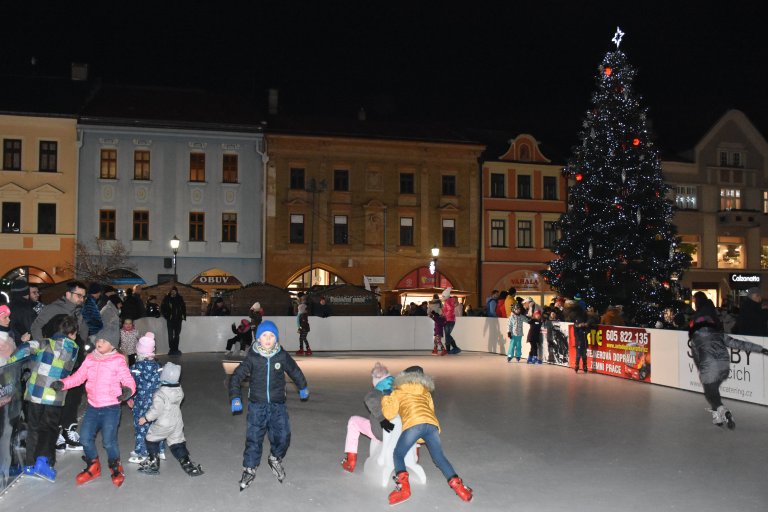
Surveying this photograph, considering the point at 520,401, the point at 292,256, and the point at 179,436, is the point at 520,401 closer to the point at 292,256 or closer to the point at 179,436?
the point at 179,436

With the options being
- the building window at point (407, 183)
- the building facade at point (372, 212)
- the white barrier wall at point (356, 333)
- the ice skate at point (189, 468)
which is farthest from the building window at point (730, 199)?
the ice skate at point (189, 468)

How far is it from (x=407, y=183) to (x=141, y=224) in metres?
14.1

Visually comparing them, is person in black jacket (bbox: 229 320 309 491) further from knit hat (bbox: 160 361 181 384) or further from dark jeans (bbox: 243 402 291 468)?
knit hat (bbox: 160 361 181 384)

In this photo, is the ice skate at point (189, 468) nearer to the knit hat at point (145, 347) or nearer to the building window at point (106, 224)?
the knit hat at point (145, 347)

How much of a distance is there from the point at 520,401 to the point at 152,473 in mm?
7442

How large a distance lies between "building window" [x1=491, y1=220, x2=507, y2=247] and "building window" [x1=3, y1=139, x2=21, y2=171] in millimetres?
24799

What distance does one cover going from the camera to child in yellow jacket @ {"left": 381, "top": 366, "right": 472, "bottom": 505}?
746cm

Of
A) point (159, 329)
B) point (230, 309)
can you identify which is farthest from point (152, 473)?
point (230, 309)

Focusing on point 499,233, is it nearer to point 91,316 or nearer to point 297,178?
point 297,178

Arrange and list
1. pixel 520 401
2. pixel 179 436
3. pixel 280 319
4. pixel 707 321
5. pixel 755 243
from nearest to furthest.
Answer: pixel 179 436 < pixel 707 321 < pixel 520 401 < pixel 280 319 < pixel 755 243

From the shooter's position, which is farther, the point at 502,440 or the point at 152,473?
the point at 502,440

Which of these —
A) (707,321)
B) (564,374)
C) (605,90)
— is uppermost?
(605,90)

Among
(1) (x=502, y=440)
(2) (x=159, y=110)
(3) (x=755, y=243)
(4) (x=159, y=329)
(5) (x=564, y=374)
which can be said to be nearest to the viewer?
(1) (x=502, y=440)

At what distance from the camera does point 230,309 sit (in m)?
30.0
